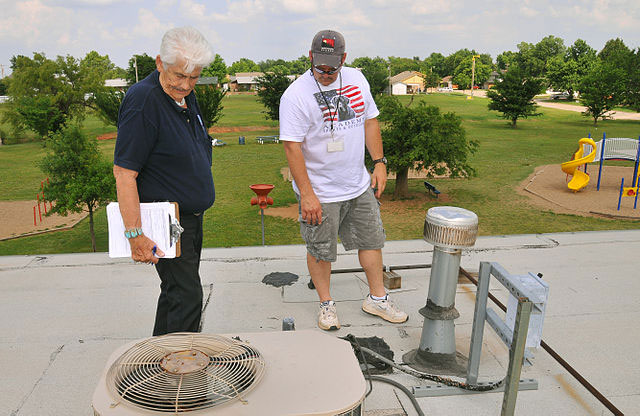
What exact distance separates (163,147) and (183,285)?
65 cm

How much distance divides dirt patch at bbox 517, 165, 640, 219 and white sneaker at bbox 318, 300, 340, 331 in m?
10.8

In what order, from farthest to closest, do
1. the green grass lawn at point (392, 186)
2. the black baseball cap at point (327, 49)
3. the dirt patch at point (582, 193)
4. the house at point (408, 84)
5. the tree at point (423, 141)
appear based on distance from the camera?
the house at point (408, 84) < the tree at point (423, 141) < the dirt patch at point (582, 193) < the green grass lawn at point (392, 186) < the black baseball cap at point (327, 49)

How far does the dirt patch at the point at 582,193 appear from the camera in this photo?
40.3 feet

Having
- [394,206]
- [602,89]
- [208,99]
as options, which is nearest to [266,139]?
[208,99]

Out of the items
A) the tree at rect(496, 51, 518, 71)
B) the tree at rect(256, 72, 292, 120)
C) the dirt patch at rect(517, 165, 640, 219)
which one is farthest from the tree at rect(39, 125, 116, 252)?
the tree at rect(496, 51, 518, 71)

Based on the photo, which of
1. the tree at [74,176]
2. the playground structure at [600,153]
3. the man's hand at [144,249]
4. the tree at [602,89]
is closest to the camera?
the man's hand at [144,249]

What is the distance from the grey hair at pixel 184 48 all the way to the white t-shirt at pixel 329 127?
2.63 feet

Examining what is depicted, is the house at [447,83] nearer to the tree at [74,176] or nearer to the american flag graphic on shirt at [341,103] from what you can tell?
the tree at [74,176]

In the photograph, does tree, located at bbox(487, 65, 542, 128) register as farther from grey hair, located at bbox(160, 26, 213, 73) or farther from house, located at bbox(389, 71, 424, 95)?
house, located at bbox(389, 71, 424, 95)

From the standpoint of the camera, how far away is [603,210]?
12227 mm

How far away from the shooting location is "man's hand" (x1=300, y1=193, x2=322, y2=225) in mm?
2854

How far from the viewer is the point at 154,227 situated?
85.0 inches

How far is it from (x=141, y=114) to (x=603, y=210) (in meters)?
12.7

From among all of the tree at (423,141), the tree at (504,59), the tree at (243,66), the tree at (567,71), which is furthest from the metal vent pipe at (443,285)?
the tree at (243,66)
